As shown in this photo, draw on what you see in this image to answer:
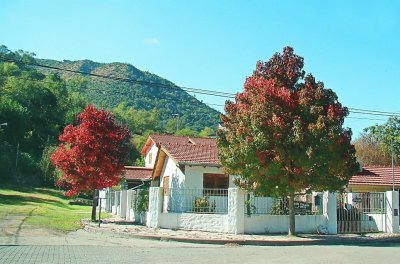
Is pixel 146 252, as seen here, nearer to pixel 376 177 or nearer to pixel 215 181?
pixel 215 181

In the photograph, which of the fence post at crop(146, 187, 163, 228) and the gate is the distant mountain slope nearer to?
the gate

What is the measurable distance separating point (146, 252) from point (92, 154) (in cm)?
1167

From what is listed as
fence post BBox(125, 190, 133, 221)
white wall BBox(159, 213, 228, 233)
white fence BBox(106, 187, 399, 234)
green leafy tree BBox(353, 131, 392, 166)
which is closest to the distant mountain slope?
green leafy tree BBox(353, 131, 392, 166)

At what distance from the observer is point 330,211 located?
2205 cm

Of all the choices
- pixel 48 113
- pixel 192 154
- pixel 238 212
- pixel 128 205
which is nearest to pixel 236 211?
→ pixel 238 212

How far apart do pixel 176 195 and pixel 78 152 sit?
19.8ft

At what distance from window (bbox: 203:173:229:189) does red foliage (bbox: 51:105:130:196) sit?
4751mm

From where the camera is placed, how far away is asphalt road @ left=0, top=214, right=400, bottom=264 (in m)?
12.6

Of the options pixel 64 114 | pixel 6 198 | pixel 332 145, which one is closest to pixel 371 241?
pixel 332 145

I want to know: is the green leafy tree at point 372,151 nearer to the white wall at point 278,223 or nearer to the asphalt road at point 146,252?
the white wall at point 278,223

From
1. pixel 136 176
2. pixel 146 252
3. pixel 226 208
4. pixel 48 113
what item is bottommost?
pixel 146 252

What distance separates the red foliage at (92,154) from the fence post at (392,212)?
13973 millimetres

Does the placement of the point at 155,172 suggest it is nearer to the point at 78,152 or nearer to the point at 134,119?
the point at 78,152

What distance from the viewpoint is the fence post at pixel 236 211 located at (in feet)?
67.1
